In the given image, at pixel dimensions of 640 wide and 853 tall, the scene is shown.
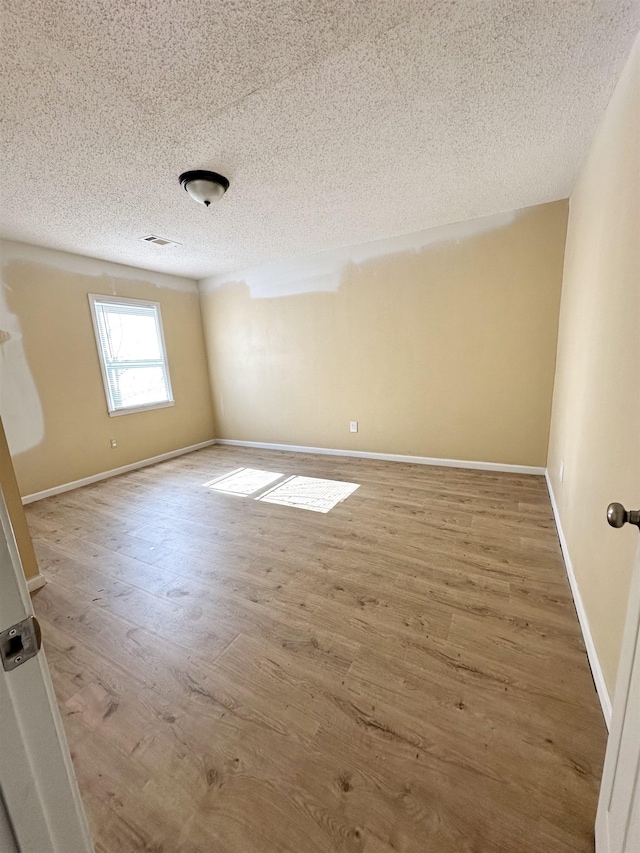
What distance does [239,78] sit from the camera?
59.7 inches

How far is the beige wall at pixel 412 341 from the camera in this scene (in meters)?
3.23

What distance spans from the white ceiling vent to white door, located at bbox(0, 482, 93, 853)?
363 cm

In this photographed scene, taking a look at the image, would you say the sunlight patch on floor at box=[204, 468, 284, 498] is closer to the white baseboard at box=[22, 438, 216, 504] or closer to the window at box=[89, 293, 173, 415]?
the white baseboard at box=[22, 438, 216, 504]

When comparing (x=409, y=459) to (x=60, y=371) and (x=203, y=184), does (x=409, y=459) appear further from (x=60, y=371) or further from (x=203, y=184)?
(x=60, y=371)

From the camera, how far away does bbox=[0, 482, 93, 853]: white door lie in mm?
470

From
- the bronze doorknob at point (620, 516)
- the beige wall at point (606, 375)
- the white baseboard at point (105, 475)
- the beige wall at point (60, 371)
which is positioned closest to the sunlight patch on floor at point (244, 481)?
the white baseboard at point (105, 475)

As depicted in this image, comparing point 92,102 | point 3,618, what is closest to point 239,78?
point 92,102

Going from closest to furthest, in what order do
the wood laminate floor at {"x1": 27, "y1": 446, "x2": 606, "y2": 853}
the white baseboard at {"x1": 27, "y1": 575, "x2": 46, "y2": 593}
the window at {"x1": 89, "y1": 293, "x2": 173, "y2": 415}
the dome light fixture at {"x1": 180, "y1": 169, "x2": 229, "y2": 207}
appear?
the wood laminate floor at {"x1": 27, "y1": 446, "x2": 606, "y2": 853} < the white baseboard at {"x1": 27, "y1": 575, "x2": 46, "y2": 593} < the dome light fixture at {"x1": 180, "y1": 169, "x2": 229, "y2": 207} < the window at {"x1": 89, "y1": 293, "x2": 173, "y2": 415}

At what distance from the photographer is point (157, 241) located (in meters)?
3.46

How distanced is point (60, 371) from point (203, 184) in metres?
2.64

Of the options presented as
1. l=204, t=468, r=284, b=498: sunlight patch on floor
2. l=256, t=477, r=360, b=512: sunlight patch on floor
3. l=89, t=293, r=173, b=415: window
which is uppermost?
l=89, t=293, r=173, b=415: window

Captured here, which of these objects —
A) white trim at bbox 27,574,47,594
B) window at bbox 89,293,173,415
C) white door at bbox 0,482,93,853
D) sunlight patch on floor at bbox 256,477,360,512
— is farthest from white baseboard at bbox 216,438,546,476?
white door at bbox 0,482,93,853

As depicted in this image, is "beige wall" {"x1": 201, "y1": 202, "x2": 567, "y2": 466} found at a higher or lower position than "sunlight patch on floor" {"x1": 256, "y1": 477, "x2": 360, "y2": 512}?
higher

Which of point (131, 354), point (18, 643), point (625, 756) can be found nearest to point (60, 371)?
point (131, 354)
